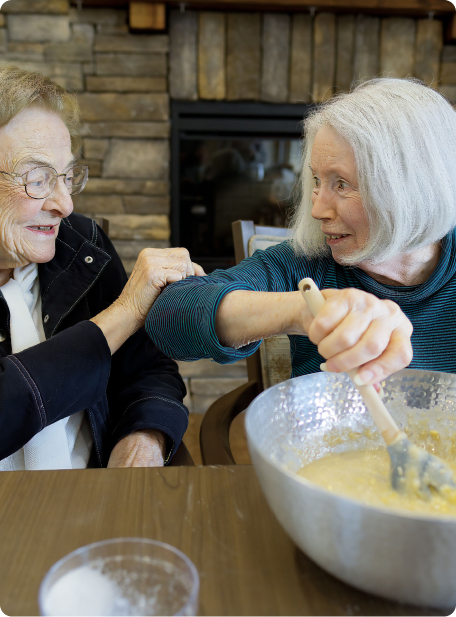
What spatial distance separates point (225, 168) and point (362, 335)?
233 cm

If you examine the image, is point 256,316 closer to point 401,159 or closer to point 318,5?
point 401,159

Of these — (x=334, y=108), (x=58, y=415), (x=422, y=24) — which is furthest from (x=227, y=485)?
(x=422, y=24)

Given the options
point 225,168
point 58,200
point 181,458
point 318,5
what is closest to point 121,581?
point 181,458

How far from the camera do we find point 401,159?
2.91ft

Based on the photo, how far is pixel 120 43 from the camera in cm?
250

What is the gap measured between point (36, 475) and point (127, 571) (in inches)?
12.2

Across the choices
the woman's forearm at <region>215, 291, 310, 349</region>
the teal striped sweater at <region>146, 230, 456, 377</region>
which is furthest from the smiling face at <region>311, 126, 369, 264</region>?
the woman's forearm at <region>215, 291, 310, 349</region>

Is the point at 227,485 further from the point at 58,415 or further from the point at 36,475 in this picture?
the point at 58,415

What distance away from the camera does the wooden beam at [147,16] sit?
239 centimetres

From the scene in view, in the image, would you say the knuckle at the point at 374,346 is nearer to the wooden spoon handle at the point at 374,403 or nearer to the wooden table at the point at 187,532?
the wooden spoon handle at the point at 374,403

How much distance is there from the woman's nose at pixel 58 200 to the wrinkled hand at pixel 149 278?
189mm

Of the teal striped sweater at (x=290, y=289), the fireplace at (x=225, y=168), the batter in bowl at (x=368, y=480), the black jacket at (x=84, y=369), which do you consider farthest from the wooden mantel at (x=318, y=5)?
the batter in bowl at (x=368, y=480)

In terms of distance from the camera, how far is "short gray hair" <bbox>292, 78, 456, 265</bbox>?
0.88 meters

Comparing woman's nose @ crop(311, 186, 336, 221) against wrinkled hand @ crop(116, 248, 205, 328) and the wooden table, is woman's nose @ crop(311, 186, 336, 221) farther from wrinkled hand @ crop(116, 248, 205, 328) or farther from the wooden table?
the wooden table
